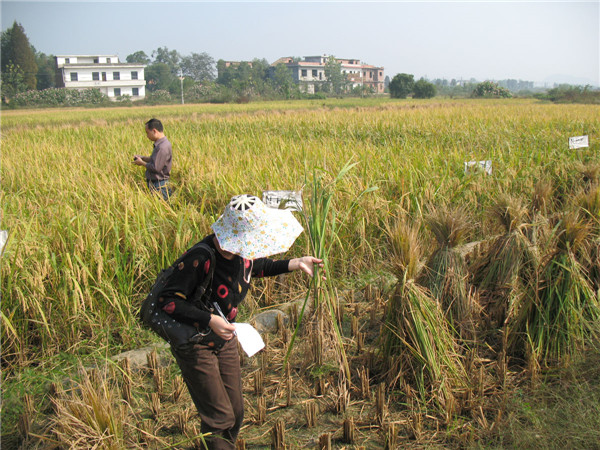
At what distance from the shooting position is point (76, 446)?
1.73 metres

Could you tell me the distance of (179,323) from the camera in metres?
1.62

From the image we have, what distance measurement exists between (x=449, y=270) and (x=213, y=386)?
138 cm

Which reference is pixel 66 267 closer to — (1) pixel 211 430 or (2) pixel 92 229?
(2) pixel 92 229

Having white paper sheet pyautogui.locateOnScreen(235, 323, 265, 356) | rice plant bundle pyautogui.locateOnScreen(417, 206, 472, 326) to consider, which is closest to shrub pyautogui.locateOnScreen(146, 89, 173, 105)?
→ rice plant bundle pyautogui.locateOnScreen(417, 206, 472, 326)

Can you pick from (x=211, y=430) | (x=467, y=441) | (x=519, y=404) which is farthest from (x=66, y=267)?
(x=519, y=404)

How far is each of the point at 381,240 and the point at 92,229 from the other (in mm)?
2208

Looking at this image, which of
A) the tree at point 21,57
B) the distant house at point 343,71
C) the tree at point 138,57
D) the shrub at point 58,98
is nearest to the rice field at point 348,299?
the shrub at point 58,98

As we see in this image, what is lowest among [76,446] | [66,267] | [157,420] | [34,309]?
[157,420]

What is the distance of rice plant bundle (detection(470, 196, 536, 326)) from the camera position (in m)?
2.51

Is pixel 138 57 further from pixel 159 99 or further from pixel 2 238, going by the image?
pixel 2 238

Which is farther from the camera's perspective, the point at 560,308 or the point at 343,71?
the point at 343,71

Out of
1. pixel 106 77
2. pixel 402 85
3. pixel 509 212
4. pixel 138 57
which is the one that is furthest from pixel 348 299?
pixel 138 57

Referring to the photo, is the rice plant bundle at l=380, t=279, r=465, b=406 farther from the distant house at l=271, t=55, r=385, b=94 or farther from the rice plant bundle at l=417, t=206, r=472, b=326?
the distant house at l=271, t=55, r=385, b=94

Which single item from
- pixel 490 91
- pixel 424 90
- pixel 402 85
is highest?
pixel 402 85
